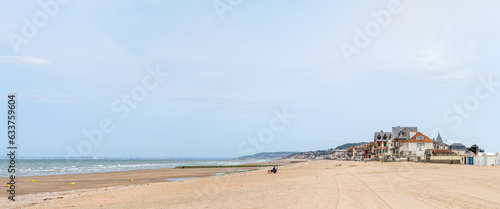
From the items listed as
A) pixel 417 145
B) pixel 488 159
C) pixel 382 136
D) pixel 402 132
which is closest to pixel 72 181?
pixel 488 159

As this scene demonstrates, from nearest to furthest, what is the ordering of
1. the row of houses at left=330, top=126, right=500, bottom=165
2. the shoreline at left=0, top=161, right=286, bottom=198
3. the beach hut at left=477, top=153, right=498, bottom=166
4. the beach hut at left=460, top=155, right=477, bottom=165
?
the shoreline at left=0, top=161, right=286, bottom=198
the beach hut at left=477, top=153, right=498, bottom=166
the beach hut at left=460, top=155, right=477, bottom=165
the row of houses at left=330, top=126, right=500, bottom=165

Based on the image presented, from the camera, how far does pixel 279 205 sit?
15.3 metres

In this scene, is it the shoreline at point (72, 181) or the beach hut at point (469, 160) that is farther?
the beach hut at point (469, 160)

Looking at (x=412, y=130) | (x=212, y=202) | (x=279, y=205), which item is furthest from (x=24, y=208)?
(x=412, y=130)

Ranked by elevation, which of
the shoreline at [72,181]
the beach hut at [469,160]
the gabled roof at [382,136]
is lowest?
the shoreline at [72,181]

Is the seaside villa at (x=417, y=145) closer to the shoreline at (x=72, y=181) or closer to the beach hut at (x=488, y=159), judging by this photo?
the beach hut at (x=488, y=159)

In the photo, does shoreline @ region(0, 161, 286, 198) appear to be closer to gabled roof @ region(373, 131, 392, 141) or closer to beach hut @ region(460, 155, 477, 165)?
beach hut @ region(460, 155, 477, 165)

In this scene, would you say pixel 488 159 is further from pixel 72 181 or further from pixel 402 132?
pixel 402 132

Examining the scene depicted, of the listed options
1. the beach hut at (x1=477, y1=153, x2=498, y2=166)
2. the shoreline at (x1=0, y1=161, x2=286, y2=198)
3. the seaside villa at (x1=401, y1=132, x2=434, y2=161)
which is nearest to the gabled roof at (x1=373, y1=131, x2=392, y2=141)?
A: the seaside villa at (x1=401, y1=132, x2=434, y2=161)

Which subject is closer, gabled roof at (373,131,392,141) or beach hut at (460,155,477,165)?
beach hut at (460,155,477,165)

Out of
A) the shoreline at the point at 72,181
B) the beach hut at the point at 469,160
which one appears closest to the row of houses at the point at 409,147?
the beach hut at the point at 469,160

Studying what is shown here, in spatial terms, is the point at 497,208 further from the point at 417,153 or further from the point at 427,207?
the point at 417,153

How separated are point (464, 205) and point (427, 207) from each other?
154 centimetres

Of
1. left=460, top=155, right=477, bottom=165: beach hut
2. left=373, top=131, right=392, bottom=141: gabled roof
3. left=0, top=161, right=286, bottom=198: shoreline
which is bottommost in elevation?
left=0, top=161, right=286, bottom=198: shoreline
